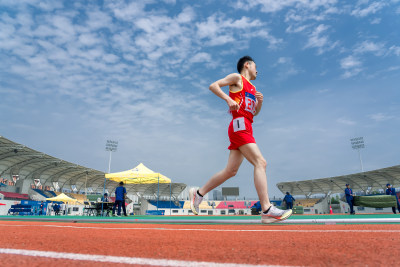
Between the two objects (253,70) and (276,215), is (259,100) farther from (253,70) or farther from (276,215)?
(276,215)

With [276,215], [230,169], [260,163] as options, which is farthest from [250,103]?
[276,215]

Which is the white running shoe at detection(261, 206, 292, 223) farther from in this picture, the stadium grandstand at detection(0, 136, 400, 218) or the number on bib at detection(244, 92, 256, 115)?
the stadium grandstand at detection(0, 136, 400, 218)

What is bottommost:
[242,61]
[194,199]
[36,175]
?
[194,199]

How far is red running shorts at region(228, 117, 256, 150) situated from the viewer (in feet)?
10.8

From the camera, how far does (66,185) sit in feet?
147

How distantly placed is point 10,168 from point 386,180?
52875mm

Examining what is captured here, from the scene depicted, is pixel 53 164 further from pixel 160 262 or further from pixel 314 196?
pixel 314 196

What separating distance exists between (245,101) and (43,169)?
131 feet

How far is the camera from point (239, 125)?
3.32m

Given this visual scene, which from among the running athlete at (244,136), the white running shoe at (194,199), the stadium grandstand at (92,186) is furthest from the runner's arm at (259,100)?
the stadium grandstand at (92,186)

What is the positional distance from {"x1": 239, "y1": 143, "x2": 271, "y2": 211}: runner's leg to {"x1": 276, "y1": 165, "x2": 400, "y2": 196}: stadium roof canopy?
124ft

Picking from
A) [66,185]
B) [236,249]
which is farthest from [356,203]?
[66,185]

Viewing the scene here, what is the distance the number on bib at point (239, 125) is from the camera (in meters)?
3.31

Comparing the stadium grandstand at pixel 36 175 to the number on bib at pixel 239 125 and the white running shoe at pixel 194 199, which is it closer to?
the white running shoe at pixel 194 199
